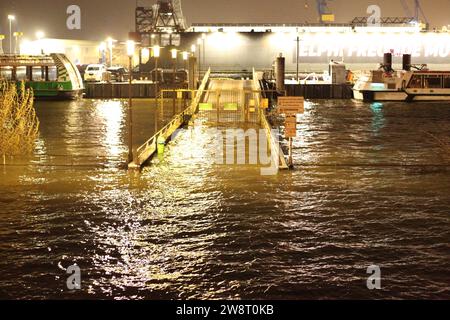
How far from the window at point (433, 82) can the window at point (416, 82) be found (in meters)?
0.60

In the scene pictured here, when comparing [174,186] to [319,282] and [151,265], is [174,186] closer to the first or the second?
[151,265]

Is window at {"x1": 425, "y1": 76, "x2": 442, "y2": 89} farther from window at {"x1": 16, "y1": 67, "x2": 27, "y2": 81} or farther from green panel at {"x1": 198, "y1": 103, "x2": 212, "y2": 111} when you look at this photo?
window at {"x1": 16, "y1": 67, "x2": 27, "y2": 81}

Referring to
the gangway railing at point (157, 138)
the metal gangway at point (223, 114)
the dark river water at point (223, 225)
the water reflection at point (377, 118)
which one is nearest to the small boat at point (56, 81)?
the metal gangway at point (223, 114)

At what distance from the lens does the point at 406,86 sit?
190 feet

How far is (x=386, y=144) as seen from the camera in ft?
90.9

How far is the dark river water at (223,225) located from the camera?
10039mm

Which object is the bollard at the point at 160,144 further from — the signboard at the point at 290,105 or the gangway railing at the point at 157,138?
the signboard at the point at 290,105

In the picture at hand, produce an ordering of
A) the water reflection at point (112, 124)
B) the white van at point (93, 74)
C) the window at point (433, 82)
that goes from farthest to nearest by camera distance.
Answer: the white van at point (93, 74) → the window at point (433, 82) → the water reflection at point (112, 124)

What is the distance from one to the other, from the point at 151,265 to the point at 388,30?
291 ft

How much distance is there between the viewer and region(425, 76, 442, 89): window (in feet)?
192

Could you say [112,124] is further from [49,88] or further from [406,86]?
[406,86]

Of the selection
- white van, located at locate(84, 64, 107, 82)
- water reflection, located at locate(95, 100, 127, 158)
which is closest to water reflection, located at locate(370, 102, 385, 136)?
water reflection, located at locate(95, 100, 127, 158)

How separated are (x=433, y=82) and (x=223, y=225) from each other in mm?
48874

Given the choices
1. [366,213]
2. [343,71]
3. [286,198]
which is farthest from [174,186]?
[343,71]
